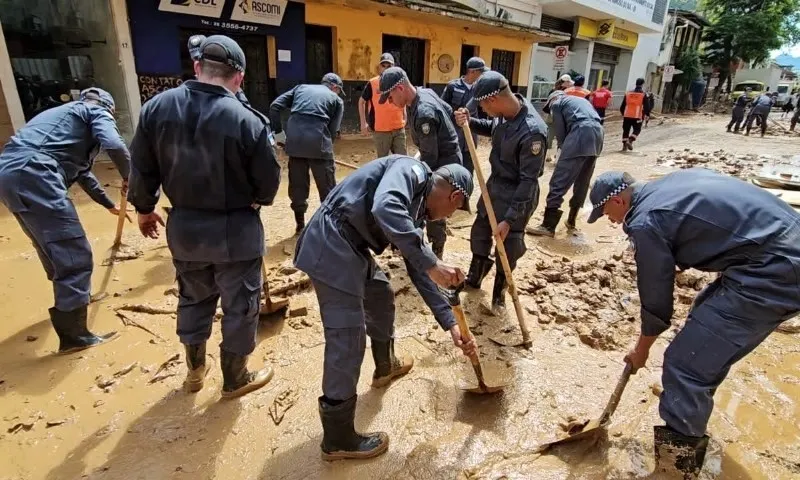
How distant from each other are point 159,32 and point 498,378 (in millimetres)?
7713

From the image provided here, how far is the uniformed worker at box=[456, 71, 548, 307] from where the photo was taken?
10.5ft

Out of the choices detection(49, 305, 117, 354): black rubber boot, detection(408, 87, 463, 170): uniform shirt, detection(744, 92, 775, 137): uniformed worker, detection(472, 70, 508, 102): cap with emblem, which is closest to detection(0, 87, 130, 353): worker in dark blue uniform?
detection(49, 305, 117, 354): black rubber boot

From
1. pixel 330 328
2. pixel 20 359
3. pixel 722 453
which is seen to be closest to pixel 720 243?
pixel 722 453

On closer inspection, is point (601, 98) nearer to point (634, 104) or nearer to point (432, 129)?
point (634, 104)

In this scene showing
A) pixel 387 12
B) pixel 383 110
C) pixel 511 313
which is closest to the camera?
pixel 511 313

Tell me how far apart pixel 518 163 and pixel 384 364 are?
173 centimetres

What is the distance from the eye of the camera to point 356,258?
203cm

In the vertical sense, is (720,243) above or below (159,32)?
below

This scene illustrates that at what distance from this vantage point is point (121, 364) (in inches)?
114

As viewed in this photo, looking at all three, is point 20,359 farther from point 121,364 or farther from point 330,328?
point 330,328

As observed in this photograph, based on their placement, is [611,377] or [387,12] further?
[387,12]

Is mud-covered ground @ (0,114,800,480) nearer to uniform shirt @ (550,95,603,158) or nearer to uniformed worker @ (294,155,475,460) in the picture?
uniformed worker @ (294,155,475,460)

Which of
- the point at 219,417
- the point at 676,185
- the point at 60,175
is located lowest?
the point at 219,417

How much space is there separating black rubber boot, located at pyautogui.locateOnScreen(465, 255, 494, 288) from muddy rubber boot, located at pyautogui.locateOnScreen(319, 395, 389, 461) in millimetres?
1857
